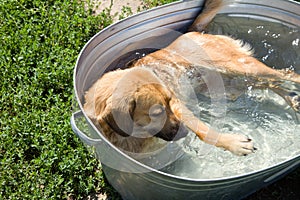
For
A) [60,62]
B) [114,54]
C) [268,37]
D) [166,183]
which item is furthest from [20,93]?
[268,37]

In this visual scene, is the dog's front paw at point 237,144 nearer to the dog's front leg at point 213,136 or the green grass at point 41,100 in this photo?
the dog's front leg at point 213,136

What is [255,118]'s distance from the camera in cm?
493

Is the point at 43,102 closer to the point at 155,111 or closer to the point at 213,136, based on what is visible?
the point at 155,111

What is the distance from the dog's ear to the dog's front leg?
0.49m

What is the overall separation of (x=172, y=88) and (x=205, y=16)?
0.92 m

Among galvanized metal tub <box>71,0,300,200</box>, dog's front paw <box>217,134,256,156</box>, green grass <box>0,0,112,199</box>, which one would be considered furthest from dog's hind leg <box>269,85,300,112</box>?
green grass <box>0,0,112,199</box>

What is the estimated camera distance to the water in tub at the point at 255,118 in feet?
14.7

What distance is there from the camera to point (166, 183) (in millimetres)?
3244

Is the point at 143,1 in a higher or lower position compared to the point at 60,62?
higher

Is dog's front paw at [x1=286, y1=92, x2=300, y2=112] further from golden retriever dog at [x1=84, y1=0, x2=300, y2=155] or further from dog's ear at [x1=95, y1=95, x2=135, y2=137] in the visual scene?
dog's ear at [x1=95, y1=95, x2=135, y2=137]

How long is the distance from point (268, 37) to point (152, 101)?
6.81ft

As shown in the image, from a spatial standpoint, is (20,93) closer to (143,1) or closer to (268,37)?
(143,1)

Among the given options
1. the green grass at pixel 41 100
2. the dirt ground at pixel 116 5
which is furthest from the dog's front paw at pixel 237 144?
the dirt ground at pixel 116 5

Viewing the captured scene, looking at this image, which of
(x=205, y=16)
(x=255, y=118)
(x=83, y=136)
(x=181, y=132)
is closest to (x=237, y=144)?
(x=181, y=132)
